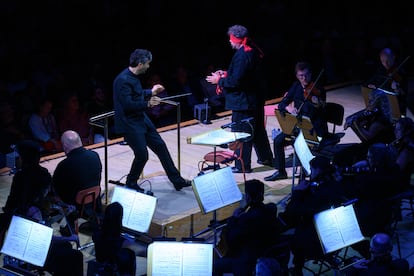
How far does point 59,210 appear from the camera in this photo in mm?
7773

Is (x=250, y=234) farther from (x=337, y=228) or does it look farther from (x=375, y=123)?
(x=375, y=123)

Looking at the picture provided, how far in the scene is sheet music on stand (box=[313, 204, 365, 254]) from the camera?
707cm

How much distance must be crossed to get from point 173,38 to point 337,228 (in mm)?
7910

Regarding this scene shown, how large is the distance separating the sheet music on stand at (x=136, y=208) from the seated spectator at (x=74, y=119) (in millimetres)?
3506

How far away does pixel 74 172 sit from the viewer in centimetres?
790

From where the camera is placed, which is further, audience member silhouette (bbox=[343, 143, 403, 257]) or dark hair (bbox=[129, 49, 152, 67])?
dark hair (bbox=[129, 49, 152, 67])

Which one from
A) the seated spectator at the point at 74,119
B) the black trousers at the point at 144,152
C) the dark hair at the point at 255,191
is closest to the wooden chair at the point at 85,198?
the black trousers at the point at 144,152

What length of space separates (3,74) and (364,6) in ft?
30.1

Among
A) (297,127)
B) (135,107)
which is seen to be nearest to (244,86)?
(297,127)

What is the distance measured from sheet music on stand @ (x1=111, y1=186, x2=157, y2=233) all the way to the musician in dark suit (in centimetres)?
211

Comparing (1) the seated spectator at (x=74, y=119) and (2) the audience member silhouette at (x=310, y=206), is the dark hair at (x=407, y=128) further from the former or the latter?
(1) the seated spectator at (x=74, y=119)

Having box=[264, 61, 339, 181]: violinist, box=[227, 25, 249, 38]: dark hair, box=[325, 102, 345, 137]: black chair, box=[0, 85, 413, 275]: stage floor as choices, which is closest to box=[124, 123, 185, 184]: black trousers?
box=[0, 85, 413, 275]: stage floor

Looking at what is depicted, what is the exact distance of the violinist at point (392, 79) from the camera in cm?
1043

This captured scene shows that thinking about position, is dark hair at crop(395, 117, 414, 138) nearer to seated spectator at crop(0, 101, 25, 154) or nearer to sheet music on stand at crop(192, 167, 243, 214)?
sheet music on stand at crop(192, 167, 243, 214)
